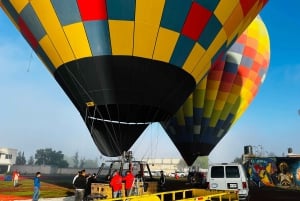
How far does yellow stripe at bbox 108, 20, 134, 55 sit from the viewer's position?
12914mm

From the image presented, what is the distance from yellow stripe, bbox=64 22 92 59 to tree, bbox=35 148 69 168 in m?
159

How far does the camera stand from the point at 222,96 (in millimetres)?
28906

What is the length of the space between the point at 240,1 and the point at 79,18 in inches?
285

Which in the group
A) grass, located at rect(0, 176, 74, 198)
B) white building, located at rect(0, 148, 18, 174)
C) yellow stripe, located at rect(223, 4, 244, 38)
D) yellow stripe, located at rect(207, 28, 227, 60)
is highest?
yellow stripe, located at rect(223, 4, 244, 38)

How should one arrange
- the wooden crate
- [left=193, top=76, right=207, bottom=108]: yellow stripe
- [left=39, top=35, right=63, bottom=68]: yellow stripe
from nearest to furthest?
1. the wooden crate
2. [left=39, top=35, right=63, bottom=68]: yellow stripe
3. [left=193, top=76, right=207, bottom=108]: yellow stripe

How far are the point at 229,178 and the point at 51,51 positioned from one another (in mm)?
9425

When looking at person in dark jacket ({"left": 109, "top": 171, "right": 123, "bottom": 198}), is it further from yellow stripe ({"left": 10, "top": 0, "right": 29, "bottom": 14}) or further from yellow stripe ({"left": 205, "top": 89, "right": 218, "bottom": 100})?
yellow stripe ({"left": 205, "top": 89, "right": 218, "bottom": 100})

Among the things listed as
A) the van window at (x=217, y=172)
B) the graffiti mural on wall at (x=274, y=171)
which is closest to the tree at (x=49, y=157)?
the graffiti mural on wall at (x=274, y=171)

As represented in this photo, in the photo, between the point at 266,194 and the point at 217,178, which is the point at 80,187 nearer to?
the point at 217,178

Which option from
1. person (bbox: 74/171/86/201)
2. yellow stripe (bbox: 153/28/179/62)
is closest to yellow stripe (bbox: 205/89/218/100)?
yellow stripe (bbox: 153/28/179/62)

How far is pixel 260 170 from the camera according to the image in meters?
38.2

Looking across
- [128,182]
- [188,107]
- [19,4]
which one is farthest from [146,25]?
[188,107]

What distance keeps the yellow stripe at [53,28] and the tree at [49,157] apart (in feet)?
520

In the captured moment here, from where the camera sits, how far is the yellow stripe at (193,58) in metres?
14.4
